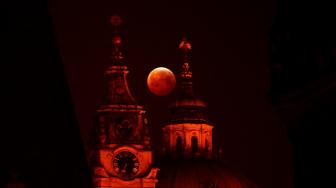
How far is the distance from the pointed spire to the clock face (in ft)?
13.3

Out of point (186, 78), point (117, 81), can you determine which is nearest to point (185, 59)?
point (186, 78)

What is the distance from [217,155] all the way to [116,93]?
27135 millimetres

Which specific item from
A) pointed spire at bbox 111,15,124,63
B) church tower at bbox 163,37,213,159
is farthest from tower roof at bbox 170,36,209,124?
pointed spire at bbox 111,15,124,63

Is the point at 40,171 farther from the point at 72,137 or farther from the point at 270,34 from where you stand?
the point at 270,34

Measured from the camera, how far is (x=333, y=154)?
70.2 feet

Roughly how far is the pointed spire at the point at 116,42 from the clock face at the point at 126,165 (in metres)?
4.04

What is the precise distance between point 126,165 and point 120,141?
1567 mm

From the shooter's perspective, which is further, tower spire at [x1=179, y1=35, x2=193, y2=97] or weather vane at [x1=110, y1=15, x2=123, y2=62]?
tower spire at [x1=179, y1=35, x2=193, y2=97]

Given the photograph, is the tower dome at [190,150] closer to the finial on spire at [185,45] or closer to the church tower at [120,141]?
the finial on spire at [185,45]

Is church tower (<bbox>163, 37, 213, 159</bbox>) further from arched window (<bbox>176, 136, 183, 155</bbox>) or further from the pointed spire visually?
the pointed spire

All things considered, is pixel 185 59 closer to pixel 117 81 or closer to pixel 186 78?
pixel 186 78

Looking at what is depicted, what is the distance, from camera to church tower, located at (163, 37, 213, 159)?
94562mm

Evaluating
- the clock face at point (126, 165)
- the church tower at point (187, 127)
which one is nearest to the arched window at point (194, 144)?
the church tower at point (187, 127)

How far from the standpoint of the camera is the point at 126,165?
2665 inches
